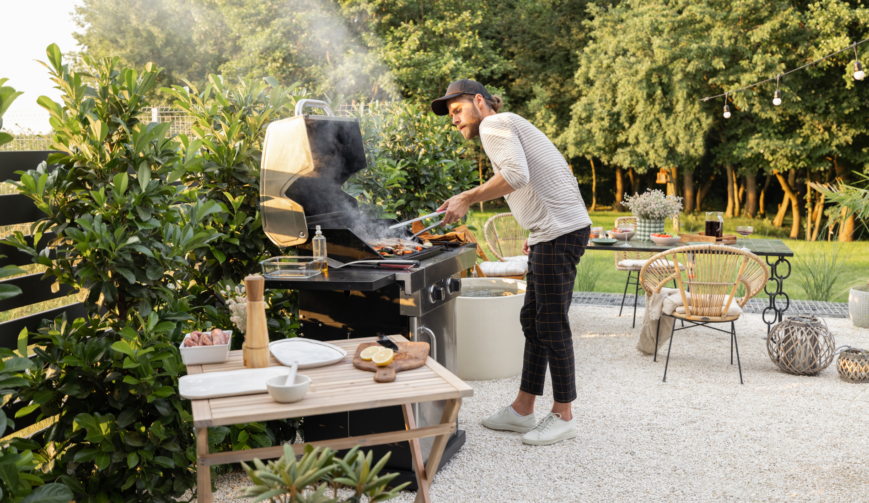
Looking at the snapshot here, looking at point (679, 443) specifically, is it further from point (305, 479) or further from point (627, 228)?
point (627, 228)

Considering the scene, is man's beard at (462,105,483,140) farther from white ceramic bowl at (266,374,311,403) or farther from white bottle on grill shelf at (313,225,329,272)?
white ceramic bowl at (266,374,311,403)

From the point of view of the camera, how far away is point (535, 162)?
316cm

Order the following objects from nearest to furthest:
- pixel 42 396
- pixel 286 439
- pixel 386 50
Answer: pixel 42 396, pixel 286 439, pixel 386 50

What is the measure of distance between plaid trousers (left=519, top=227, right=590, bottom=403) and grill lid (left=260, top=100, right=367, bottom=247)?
3.63 feet

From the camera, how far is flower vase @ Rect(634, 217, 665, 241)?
5555 mm

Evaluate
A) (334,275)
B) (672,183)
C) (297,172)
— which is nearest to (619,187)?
(672,183)

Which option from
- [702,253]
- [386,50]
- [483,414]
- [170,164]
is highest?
[386,50]

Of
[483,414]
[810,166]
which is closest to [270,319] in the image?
[483,414]

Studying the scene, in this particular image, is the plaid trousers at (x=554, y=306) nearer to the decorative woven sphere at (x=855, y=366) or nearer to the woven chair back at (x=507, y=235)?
the decorative woven sphere at (x=855, y=366)

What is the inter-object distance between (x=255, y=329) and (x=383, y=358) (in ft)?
1.26

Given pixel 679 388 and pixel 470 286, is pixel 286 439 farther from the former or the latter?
pixel 679 388

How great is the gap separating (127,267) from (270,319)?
0.98m

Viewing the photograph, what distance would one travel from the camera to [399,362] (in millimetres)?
1857

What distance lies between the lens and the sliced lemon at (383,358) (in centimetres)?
182
